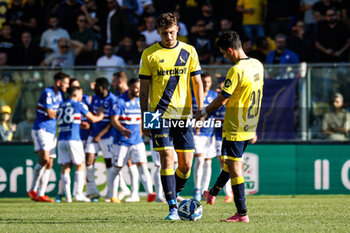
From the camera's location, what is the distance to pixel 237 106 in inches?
320

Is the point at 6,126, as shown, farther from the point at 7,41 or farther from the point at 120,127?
the point at 7,41

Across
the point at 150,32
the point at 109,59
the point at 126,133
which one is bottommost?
the point at 126,133

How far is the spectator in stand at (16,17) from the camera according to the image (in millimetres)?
18703

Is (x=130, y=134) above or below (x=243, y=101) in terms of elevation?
below

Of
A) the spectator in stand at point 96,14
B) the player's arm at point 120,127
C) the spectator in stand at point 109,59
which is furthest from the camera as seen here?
the spectator in stand at point 96,14

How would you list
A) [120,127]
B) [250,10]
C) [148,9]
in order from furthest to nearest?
1. [148,9]
2. [250,10]
3. [120,127]

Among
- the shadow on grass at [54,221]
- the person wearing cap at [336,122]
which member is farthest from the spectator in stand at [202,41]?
the shadow on grass at [54,221]

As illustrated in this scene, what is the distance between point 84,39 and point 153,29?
1845 mm

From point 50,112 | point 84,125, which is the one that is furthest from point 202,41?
point 50,112

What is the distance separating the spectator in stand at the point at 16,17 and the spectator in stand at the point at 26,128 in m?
4.28

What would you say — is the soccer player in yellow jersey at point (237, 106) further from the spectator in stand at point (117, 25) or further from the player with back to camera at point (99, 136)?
the spectator in stand at point (117, 25)

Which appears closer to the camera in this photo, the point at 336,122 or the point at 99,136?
the point at 99,136

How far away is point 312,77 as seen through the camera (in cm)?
1452

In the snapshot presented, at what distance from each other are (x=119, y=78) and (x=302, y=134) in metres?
4.13
